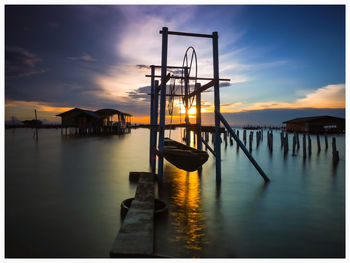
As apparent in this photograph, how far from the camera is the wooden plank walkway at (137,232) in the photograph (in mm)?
3099

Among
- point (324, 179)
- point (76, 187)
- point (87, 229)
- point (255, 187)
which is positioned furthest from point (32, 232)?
point (324, 179)

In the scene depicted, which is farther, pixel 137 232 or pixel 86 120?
pixel 86 120

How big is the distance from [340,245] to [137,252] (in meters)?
3.72

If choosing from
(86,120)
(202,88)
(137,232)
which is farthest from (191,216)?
(86,120)

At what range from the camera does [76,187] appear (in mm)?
8273

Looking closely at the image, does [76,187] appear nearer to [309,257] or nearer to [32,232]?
[32,232]

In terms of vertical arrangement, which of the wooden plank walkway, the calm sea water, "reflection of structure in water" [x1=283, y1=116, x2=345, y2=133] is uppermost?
"reflection of structure in water" [x1=283, y1=116, x2=345, y2=133]

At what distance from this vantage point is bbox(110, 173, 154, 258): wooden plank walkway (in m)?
3.10

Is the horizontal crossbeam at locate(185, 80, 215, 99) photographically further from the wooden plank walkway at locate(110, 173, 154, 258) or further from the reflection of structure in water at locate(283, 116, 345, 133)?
the reflection of structure in water at locate(283, 116, 345, 133)

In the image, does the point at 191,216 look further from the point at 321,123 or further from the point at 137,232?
the point at 321,123

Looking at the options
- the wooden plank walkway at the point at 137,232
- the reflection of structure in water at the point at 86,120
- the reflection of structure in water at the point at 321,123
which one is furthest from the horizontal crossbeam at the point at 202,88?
the reflection of structure in water at the point at 321,123

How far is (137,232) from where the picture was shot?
141 inches

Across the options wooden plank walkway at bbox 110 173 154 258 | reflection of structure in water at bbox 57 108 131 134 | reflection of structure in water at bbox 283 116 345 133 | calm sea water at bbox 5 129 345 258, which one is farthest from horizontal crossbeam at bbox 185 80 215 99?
reflection of structure in water at bbox 283 116 345 133

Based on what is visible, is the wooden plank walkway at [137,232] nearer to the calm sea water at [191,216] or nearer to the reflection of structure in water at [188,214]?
the calm sea water at [191,216]
